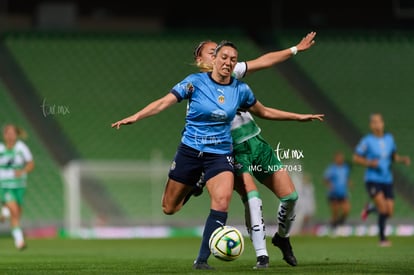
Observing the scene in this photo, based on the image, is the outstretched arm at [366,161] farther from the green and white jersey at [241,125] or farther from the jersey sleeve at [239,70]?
the jersey sleeve at [239,70]

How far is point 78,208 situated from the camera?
22438 millimetres

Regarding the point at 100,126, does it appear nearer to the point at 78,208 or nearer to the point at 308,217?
the point at 78,208

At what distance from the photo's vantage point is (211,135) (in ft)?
32.0

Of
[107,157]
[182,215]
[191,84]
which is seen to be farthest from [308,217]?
[191,84]

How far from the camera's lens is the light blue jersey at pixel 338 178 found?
81.0ft

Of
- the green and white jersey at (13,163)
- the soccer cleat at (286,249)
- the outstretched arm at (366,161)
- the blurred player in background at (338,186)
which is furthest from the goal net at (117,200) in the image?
the soccer cleat at (286,249)

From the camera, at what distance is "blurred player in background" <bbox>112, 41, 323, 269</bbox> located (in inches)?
380

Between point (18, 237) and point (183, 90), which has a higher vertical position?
point (183, 90)

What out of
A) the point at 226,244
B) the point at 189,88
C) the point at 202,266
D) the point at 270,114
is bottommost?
the point at 202,266

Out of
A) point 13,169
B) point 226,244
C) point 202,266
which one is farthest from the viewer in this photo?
point 13,169

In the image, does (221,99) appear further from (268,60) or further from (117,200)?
(117,200)

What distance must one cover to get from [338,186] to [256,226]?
15137 mm

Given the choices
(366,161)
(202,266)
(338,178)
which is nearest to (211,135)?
(202,266)

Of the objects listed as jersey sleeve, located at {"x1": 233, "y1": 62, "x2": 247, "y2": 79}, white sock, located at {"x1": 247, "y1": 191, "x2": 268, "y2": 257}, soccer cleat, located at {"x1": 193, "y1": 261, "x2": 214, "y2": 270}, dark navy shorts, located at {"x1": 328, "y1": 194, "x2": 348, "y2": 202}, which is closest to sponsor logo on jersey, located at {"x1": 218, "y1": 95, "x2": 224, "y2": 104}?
jersey sleeve, located at {"x1": 233, "y1": 62, "x2": 247, "y2": 79}
